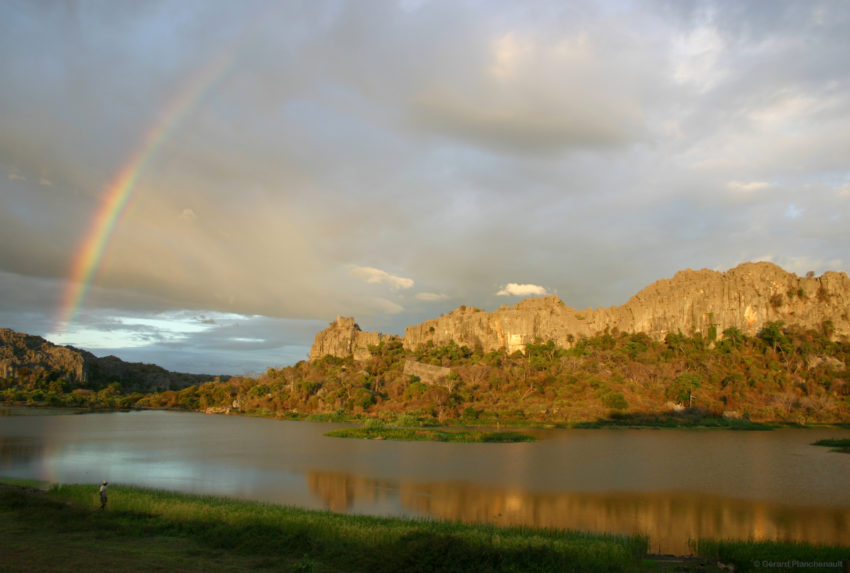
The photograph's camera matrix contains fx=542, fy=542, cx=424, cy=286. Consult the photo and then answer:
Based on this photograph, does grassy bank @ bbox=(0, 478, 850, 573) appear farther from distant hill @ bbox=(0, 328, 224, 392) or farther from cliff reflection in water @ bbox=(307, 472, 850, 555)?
distant hill @ bbox=(0, 328, 224, 392)

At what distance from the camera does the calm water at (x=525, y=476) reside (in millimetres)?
20188

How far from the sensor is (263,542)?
550 inches

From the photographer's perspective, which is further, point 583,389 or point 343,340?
point 343,340

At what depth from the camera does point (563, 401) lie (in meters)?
74.9

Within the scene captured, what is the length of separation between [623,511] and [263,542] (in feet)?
46.0

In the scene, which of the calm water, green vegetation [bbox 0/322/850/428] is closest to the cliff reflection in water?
the calm water

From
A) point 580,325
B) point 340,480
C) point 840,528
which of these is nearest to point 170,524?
point 340,480

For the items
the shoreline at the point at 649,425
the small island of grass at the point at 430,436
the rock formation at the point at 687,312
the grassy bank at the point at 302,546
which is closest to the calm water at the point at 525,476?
the grassy bank at the point at 302,546

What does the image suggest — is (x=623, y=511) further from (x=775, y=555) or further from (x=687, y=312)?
(x=687, y=312)

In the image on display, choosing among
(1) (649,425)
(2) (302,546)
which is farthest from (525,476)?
(1) (649,425)

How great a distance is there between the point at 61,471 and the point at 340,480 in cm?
1560

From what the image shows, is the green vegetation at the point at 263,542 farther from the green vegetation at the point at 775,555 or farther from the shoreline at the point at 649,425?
the shoreline at the point at 649,425

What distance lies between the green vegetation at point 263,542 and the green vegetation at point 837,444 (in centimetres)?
3709

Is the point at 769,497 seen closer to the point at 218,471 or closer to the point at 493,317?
the point at 218,471
